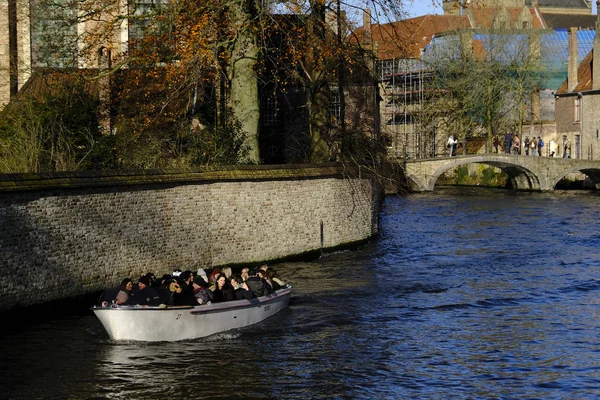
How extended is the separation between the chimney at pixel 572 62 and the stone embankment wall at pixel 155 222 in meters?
34.5

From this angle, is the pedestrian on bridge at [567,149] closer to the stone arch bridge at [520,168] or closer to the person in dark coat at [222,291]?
the stone arch bridge at [520,168]

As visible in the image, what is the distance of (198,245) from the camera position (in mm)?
22719

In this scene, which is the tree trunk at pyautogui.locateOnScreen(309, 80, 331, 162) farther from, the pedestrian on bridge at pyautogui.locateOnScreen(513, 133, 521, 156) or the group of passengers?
the pedestrian on bridge at pyautogui.locateOnScreen(513, 133, 521, 156)

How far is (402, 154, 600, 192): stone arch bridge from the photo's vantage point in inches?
2089

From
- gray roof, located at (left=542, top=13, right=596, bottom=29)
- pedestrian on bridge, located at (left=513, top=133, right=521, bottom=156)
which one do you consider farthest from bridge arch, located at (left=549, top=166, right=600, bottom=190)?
gray roof, located at (left=542, top=13, right=596, bottom=29)

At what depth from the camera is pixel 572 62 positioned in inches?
2389

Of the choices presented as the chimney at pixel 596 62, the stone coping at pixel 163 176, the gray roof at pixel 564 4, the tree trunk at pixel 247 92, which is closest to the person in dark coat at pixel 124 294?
the stone coping at pixel 163 176

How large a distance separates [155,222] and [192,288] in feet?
14.8

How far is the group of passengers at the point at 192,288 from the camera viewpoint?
16.4 metres

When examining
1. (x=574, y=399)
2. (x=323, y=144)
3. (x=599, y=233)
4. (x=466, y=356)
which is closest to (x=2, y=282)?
(x=466, y=356)

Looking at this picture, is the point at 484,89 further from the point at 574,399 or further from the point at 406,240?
the point at 574,399

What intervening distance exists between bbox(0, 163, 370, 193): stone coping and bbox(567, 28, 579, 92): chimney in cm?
3533

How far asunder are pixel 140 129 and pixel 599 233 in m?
15.4

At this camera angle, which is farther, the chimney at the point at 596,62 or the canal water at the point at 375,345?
the chimney at the point at 596,62
